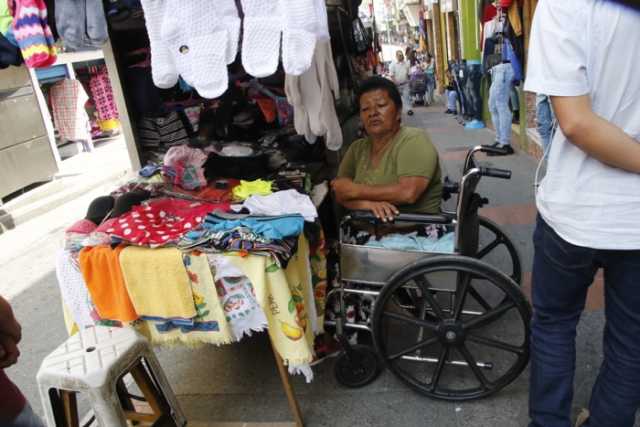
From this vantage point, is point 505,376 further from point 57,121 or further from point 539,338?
point 57,121

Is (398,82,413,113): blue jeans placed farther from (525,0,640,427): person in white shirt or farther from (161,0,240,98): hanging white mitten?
(525,0,640,427): person in white shirt

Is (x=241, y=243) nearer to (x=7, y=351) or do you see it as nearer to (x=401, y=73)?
(x=7, y=351)

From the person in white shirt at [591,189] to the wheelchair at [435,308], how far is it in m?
0.43

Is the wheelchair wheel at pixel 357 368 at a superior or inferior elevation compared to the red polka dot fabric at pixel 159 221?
inferior

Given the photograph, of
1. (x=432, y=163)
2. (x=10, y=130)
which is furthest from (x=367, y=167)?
(x=10, y=130)

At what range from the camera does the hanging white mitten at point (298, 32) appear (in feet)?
6.10

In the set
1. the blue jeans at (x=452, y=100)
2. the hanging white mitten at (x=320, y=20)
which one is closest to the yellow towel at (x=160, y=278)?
the hanging white mitten at (x=320, y=20)

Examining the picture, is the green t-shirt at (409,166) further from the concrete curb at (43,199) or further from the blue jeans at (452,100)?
the blue jeans at (452,100)

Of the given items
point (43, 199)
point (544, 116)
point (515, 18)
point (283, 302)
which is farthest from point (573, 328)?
point (43, 199)

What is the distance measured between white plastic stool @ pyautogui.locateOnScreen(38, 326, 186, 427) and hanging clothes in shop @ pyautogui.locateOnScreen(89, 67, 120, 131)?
1142cm

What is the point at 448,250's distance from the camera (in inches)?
94.8

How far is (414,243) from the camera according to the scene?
2512 mm

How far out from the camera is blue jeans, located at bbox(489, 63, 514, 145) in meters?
7.02

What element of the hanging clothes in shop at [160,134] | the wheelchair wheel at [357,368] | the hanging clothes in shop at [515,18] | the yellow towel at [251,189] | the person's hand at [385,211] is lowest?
the wheelchair wheel at [357,368]
